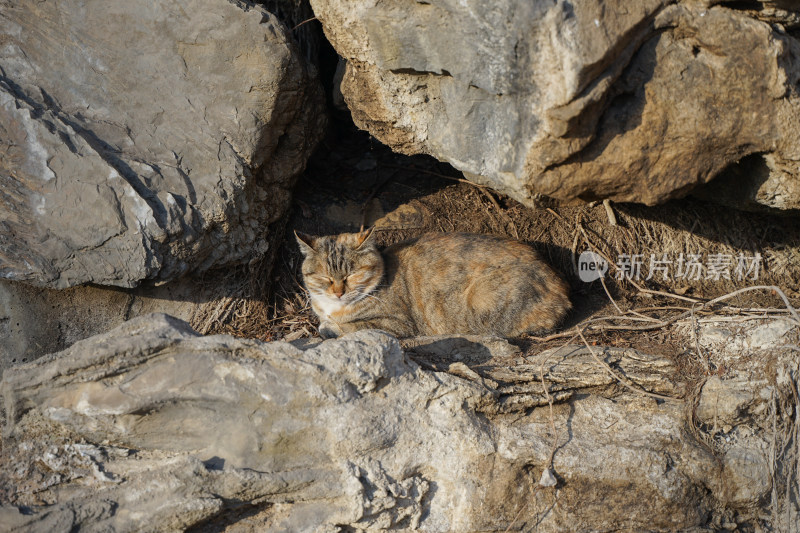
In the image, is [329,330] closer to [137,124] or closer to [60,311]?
[60,311]

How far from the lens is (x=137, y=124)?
4.48m

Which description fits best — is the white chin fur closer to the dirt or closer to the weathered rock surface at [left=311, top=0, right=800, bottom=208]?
the dirt

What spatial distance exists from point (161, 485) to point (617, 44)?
10.8 ft

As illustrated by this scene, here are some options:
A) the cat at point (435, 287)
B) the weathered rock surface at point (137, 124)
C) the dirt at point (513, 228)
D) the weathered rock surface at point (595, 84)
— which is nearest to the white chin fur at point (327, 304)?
the cat at point (435, 287)

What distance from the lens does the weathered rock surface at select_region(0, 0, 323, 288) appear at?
4.11 m

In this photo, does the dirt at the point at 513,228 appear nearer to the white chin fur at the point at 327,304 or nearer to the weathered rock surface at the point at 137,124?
the white chin fur at the point at 327,304

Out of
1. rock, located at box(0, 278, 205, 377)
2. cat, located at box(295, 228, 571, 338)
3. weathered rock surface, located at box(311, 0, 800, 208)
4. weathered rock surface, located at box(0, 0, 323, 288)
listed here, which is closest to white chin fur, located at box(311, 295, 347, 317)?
cat, located at box(295, 228, 571, 338)

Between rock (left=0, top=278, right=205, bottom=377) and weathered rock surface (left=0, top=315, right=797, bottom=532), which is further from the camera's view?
rock (left=0, top=278, right=205, bottom=377)

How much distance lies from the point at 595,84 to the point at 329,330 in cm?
274

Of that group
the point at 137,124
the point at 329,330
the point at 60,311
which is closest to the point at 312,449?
the point at 329,330

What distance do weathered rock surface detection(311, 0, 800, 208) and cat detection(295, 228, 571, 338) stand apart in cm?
104

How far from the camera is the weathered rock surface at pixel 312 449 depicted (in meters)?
3.13

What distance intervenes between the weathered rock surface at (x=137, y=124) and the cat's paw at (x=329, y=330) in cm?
101

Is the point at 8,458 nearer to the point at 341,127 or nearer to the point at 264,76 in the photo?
the point at 264,76
